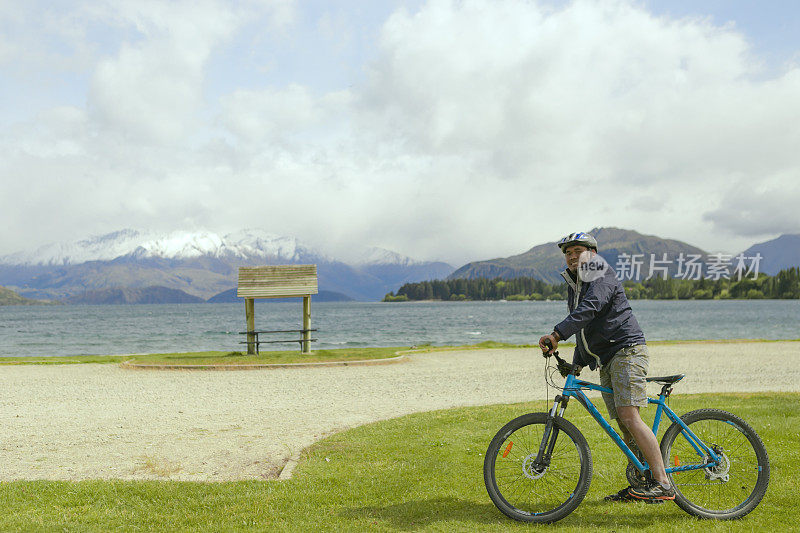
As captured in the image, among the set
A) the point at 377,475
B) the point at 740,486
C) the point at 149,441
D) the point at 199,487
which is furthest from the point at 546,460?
the point at 149,441

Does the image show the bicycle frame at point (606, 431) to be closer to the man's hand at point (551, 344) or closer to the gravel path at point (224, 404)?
the man's hand at point (551, 344)

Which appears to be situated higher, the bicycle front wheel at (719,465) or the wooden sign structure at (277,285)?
the wooden sign structure at (277,285)

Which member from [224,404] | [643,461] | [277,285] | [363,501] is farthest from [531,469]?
[277,285]

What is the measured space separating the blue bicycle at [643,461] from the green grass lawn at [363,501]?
20 centimetres

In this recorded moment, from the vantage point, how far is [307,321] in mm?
28297

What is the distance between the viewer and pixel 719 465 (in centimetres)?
571

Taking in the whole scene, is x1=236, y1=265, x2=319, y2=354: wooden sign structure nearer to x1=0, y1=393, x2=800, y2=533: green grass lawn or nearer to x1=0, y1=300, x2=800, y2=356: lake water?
x1=0, y1=300, x2=800, y2=356: lake water

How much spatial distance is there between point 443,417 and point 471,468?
11.7 ft

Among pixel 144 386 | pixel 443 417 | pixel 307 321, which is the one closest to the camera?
pixel 443 417

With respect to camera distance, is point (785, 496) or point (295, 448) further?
point (295, 448)

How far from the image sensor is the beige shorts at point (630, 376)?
5.35 meters

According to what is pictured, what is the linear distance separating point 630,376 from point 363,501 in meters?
2.88

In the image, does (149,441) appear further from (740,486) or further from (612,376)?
(740,486)

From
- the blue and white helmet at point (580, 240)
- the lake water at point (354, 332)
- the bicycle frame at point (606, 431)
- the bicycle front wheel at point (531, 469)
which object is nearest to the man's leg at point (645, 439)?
the bicycle frame at point (606, 431)
